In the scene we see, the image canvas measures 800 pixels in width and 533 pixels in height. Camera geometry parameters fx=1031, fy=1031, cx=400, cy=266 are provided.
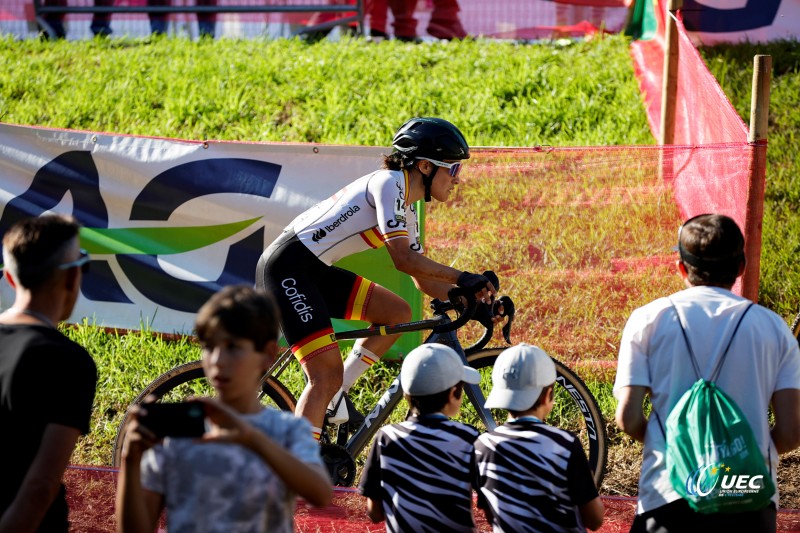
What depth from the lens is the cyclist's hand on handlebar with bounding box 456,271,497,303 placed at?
4.94 m

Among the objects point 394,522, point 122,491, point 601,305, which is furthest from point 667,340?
point 601,305

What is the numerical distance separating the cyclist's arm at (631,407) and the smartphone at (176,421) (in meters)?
1.41

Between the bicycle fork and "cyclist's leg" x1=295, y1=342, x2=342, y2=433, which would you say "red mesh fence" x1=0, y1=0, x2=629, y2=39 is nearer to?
the bicycle fork

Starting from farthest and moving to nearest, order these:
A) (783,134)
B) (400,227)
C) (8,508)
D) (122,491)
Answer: (783,134), (400,227), (8,508), (122,491)

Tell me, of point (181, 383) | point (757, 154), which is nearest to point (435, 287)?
point (181, 383)

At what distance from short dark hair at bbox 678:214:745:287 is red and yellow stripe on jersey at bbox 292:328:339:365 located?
2.21 metres

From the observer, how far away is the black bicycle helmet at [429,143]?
513 cm

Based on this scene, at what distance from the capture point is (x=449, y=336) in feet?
17.0

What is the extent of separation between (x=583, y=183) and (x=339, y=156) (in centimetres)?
164

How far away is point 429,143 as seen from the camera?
512 centimetres

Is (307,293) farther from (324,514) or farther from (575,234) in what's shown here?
(575,234)

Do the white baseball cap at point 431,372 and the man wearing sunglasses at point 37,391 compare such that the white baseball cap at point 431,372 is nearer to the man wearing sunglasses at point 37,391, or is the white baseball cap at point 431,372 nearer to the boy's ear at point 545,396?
the boy's ear at point 545,396

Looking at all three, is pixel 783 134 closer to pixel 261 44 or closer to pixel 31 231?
pixel 261 44

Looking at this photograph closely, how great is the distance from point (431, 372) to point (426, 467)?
326 mm
